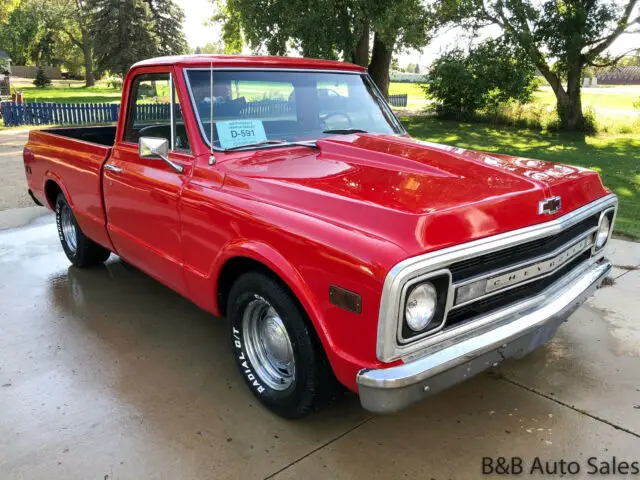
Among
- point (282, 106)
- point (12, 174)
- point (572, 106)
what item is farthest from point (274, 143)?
point (572, 106)

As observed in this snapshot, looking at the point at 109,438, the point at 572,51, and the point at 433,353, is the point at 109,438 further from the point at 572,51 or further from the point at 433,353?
the point at 572,51

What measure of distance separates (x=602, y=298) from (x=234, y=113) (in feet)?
11.0

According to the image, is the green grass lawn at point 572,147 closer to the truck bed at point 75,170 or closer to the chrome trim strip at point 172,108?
the chrome trim strip at point 172,108

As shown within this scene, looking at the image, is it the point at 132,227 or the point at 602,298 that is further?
the point at 602,298

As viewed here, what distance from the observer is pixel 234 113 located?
3.31 metres

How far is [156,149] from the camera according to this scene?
123 inches

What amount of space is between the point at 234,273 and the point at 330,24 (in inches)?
582

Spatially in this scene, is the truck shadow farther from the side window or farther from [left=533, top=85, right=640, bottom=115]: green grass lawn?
[left=533, top=85, right=640, bottom=115]: green grass lawn

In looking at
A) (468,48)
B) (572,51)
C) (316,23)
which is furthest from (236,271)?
(468,48)

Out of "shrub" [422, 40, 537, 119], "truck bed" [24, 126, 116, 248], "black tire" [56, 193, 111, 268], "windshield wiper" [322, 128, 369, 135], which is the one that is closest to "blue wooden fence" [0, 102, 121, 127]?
"shrub" [422, 40, 537, 119]

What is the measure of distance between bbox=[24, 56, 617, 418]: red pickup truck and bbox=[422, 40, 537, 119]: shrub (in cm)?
1647

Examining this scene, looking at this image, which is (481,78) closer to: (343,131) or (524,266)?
(343,131)

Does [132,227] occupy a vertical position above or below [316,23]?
below

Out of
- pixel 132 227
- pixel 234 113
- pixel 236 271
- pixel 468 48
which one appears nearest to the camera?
pixel 236 271
